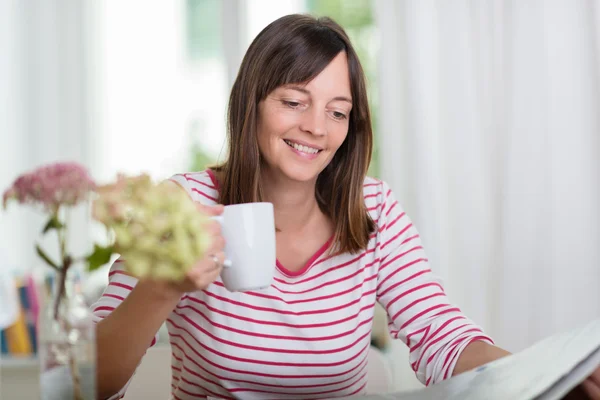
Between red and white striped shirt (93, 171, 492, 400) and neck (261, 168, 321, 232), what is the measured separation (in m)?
0.09

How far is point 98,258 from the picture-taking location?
0.62 meters

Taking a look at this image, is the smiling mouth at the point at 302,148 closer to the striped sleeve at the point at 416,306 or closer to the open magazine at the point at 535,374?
the striped sleeve at the point at 416,306

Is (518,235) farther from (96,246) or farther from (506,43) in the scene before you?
(96,246)

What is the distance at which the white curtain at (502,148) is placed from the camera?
2.47m

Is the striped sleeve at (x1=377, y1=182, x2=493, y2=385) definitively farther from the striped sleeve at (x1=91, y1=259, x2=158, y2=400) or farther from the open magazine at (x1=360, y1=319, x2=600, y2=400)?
the striped sleeve at (x1=91, y1=259, x2=158, y2=400)

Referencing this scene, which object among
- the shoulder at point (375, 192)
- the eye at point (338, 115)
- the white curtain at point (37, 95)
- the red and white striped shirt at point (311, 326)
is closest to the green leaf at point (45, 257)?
the red and white striped shirt at point (311, 326)

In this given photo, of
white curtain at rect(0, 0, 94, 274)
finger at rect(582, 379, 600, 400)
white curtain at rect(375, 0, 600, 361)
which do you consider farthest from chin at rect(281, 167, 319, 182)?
white curtain at rect(0, 0, 94, 274)

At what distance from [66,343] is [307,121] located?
0.74m

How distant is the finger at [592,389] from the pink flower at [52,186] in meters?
0.61

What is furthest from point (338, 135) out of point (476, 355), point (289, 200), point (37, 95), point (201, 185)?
point (37, 95)

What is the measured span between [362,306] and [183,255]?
79cm

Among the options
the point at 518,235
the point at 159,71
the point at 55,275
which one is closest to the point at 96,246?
the point at 55,275

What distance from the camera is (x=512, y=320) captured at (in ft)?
8.54

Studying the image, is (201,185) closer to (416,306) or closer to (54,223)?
(416,306)
